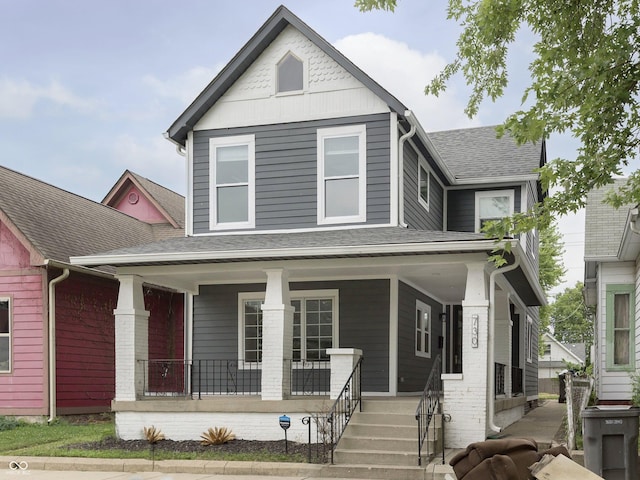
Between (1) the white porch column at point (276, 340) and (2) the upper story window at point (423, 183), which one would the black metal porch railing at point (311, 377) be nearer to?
(1) the white porch column at point (276, 340)

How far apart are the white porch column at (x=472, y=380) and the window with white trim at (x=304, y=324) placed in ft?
11.6

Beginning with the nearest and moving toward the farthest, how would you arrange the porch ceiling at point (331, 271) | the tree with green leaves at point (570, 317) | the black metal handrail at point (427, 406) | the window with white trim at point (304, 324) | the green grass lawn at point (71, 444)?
the black metal handrail at point (427, 406) < the green grass lawn at point (71, 444) < the porch ceiling at point (331, 271) < the window with white trim at point (304, 324) < the tree with green leaves at point (570, 317)

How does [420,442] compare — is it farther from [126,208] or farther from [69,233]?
[126,208]

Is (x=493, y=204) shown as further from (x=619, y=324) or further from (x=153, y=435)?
(x=153, y=435)

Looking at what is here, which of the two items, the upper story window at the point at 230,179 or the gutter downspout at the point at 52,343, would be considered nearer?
the upper story window at the point at 230,179

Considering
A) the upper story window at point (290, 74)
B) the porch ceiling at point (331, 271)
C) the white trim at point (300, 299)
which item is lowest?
the white trim at point (300, 299)

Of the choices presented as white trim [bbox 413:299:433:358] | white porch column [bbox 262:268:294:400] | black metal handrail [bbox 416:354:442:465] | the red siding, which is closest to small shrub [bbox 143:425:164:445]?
white porch column [bbox 262:268:294:400]

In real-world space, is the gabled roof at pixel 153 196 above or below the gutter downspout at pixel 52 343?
above

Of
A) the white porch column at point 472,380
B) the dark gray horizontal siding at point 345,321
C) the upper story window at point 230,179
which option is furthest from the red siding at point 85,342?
the white porch column at point 472,380

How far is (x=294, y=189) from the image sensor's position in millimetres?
16562

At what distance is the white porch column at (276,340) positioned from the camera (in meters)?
14.3

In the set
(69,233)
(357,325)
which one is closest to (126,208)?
(69,233)

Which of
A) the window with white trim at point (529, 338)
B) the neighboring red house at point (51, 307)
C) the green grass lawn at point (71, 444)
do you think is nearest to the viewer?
the green grass lawn at point (71, 444)

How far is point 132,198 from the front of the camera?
28.1 metres
